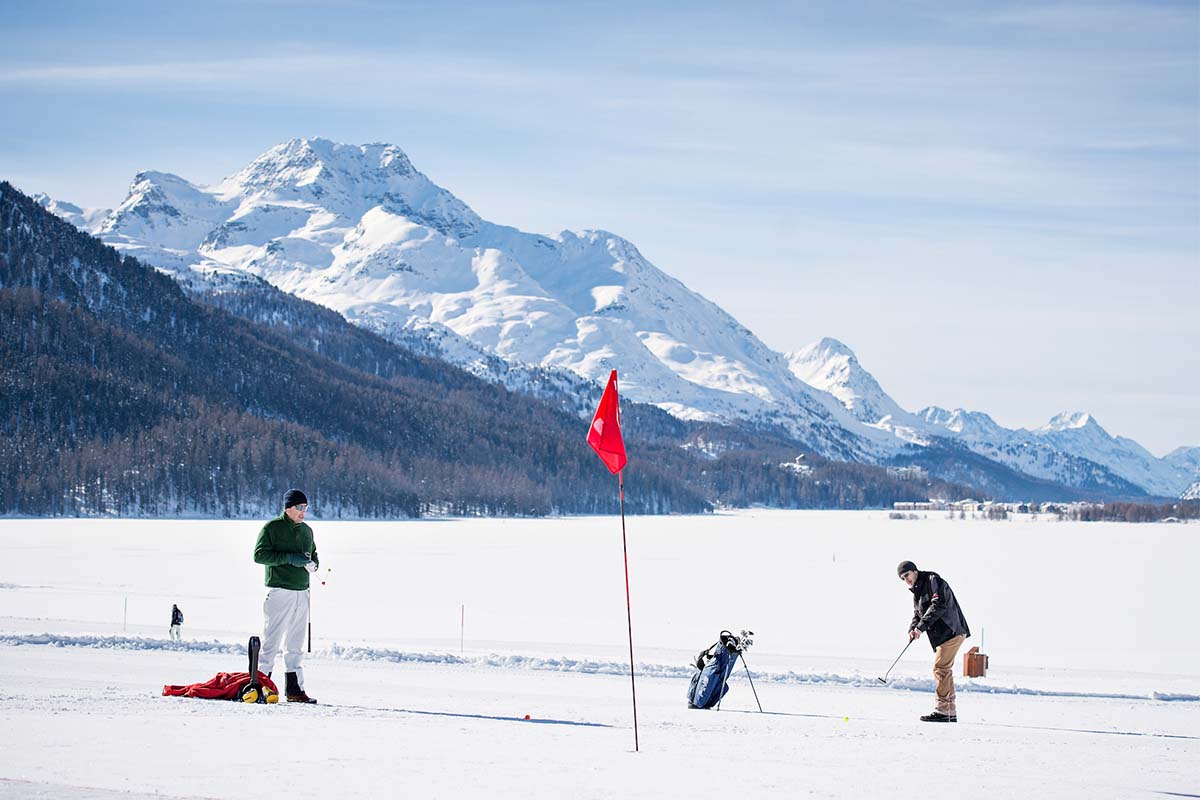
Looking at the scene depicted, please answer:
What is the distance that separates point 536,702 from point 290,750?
5618 mm

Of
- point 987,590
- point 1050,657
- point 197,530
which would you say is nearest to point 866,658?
point 1050,657

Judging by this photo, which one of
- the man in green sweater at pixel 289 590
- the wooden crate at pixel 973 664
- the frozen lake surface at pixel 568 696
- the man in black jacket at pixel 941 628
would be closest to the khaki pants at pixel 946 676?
the man in black jacket at pixel 941 628

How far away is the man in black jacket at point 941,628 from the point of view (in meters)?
15.4

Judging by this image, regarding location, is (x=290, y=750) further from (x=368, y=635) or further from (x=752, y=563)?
(x=752, y=563)

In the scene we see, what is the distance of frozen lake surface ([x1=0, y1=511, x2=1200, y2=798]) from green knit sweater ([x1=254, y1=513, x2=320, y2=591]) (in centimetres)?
146

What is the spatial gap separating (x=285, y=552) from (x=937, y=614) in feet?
25.4

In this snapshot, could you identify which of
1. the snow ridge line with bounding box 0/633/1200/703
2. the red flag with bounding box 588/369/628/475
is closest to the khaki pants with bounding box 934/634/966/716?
the red flag with bounding box 588/369/628/475

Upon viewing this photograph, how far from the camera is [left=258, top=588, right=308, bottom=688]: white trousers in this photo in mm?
14586

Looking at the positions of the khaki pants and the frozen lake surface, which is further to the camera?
the khaki pants

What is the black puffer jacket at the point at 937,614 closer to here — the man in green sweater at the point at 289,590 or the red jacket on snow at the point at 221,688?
the man in green sweater at the point at 289,590

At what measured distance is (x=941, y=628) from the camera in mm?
15594

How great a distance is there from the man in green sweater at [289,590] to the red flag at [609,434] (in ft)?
11.5

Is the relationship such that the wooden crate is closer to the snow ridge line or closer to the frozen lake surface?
the frozen lake surface

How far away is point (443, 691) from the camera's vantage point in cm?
1759
